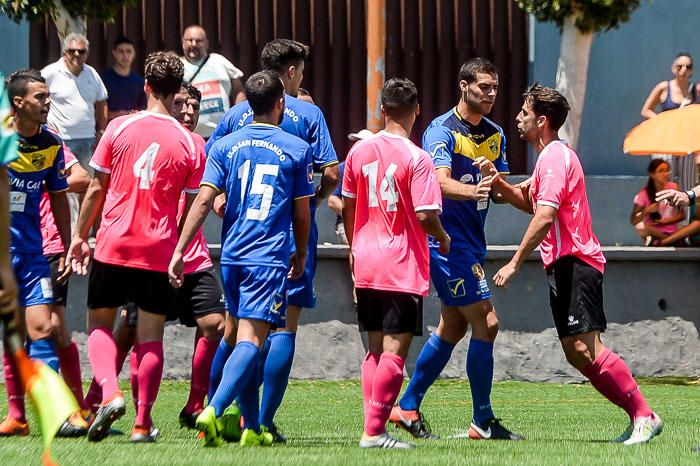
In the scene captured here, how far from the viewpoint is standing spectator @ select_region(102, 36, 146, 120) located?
15.1 meters

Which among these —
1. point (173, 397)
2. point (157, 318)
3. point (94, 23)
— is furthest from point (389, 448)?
point (94, 23)

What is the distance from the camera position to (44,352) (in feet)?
29.3

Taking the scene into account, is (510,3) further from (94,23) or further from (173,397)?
(173,397)

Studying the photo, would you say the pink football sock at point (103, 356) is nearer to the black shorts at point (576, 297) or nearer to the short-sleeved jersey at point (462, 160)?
the short-sleeved jersey at point (462, 160)

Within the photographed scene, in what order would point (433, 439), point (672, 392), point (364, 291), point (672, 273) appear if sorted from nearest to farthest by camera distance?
point (364, 291) < point (433, 439) < point (672, 392) < point (672, 273)

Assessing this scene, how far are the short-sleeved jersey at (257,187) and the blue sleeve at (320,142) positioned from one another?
85cm

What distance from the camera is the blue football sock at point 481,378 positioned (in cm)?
909

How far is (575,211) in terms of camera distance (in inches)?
345

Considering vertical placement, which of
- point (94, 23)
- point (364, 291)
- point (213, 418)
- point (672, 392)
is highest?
point (94, 23)

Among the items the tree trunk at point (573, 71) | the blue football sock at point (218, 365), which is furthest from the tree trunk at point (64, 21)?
the blue football sock at point (218, 365)

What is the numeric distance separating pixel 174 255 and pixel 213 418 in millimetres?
996

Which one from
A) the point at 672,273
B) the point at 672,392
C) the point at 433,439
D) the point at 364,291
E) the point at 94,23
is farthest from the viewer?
the point at 94,23

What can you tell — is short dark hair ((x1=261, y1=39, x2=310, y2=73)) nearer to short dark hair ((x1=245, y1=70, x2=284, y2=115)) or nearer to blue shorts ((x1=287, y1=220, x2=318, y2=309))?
short dark hair ((x1=245, y1=70, x2=284, y2=115))

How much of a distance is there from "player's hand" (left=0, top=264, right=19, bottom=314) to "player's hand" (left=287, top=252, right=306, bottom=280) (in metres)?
2.85
